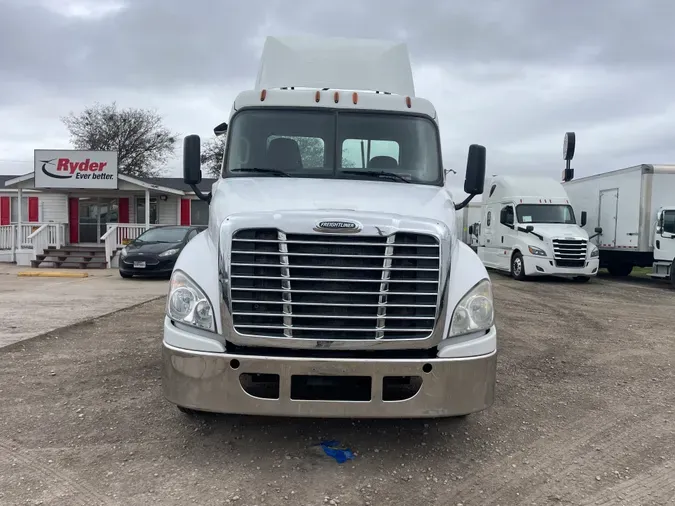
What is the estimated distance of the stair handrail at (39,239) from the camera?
1905 cm

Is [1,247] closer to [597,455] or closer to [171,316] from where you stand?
[171,316]

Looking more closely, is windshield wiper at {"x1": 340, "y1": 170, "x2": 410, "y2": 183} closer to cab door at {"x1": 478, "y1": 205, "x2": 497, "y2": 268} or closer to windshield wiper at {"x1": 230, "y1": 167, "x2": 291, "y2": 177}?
windshield wiper at {"x1": 230, "y1": 167, "x2": 291, "y2": 177}

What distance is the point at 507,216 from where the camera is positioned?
15.7m

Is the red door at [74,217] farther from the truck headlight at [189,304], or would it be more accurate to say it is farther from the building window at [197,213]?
the truck headlight at [189,304]

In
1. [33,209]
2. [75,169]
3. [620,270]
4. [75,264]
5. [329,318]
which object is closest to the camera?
[329,318]

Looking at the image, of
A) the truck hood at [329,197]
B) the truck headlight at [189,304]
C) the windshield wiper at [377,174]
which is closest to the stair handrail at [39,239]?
the truck hood at [329,197]

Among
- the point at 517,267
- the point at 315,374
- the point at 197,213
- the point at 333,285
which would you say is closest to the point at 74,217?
the point at 197,213

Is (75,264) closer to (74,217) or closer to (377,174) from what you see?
(74,217)

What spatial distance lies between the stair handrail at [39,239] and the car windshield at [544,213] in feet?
53.9

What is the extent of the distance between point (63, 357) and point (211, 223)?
3.13m

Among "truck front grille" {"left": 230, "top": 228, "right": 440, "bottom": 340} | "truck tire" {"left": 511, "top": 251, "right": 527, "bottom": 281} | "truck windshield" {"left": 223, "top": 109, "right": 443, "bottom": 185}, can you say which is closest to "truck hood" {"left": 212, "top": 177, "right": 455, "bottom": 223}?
"truck windshield" {"left": 223, "top": 109, "right": 443, "bottom": 185}

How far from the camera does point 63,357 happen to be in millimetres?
5773

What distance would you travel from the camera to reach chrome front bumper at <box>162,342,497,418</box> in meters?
3.09

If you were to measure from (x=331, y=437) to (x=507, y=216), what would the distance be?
43.1ft
